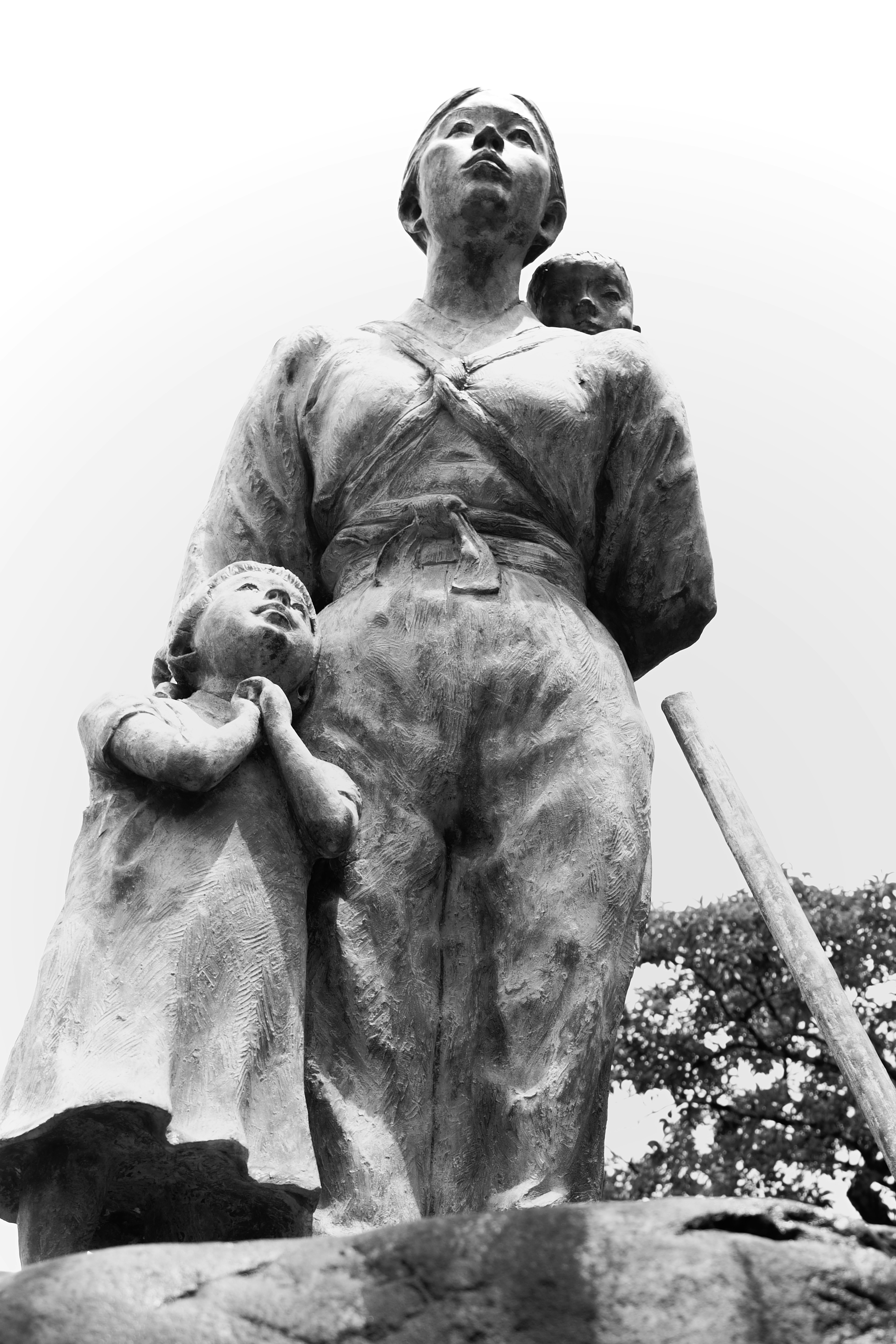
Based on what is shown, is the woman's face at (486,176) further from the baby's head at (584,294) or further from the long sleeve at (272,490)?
the long sleeve at (272,490)

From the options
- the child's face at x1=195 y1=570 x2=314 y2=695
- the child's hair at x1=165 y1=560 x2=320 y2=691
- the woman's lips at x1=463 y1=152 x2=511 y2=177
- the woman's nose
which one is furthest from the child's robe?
the woman's nose

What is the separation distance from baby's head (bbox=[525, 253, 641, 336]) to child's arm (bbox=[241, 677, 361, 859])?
2.52 metres

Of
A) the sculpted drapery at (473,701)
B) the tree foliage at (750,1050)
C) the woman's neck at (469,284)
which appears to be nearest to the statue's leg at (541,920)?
the sculpted drapery at (473,701)

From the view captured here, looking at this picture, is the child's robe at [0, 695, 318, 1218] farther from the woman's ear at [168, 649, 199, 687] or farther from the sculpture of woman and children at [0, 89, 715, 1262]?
the woman's ear at [168, 649, 199, 687]

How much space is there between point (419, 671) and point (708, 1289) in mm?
2753

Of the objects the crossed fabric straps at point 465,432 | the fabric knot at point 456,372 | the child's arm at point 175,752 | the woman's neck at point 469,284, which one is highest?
the woman's neck at point 469,284

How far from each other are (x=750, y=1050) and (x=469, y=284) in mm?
9738

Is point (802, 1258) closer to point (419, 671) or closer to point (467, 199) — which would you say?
point (419, 671)

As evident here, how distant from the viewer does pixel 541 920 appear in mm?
5582

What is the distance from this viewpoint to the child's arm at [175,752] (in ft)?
16.9

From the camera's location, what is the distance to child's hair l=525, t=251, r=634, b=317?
732 centimetres

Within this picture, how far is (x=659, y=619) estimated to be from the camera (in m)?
6.59

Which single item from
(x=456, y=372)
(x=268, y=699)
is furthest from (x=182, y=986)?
(x=456, y=372)

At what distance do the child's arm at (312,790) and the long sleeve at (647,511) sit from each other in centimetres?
152
